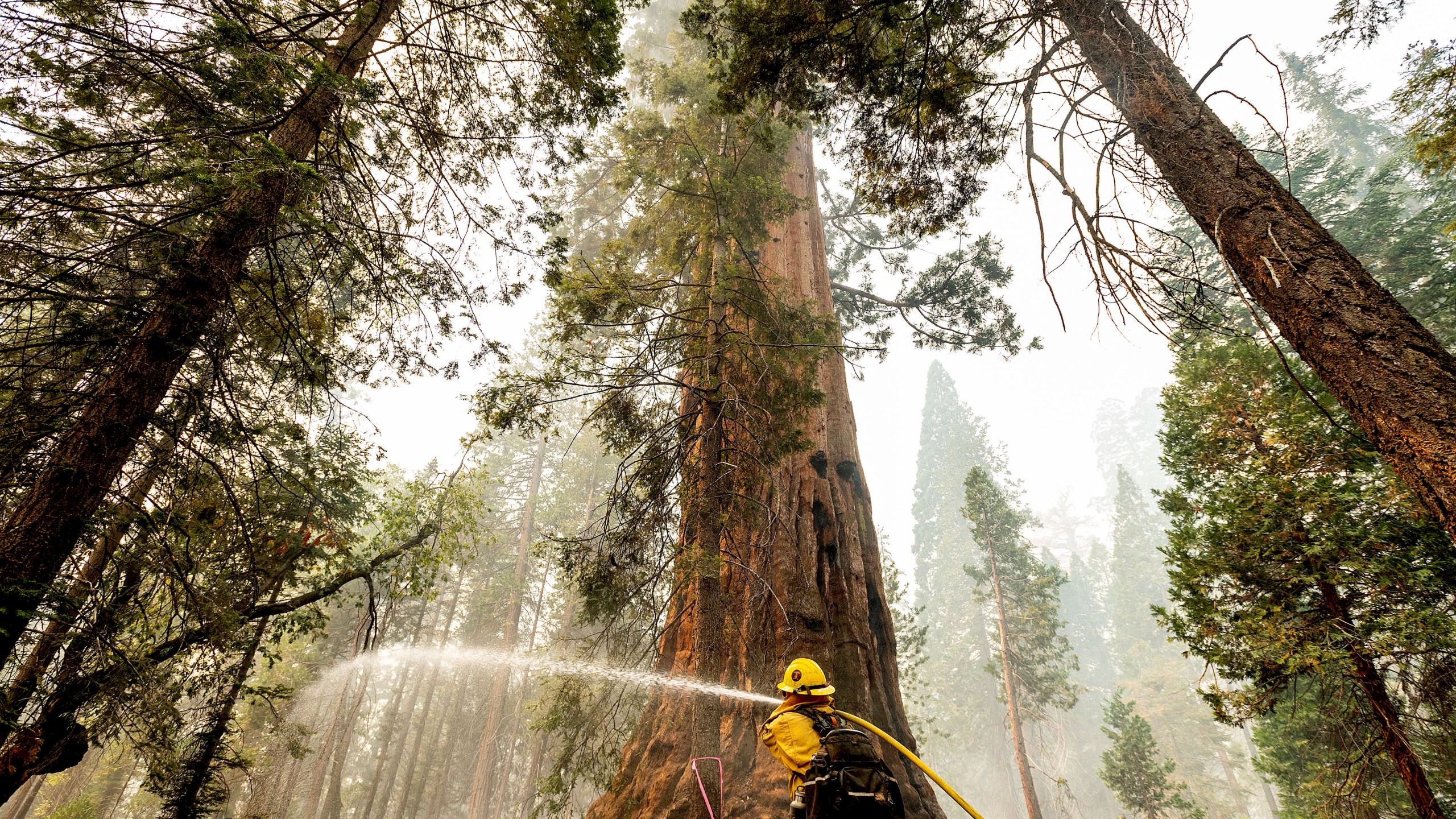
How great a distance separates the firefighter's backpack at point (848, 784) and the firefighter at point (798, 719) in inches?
5.7

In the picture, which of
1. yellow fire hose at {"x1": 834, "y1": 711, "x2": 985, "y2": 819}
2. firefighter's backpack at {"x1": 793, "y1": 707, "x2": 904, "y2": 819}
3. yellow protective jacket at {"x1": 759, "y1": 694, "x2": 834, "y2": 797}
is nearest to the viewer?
yellow fire hose at {"x1": 834, "y1": 711, "x2": 985, "y2": 819}

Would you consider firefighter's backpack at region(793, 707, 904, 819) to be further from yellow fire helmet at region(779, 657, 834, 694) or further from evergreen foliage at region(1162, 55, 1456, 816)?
evergreen foliage at region(1162, 55, 1456, 816)

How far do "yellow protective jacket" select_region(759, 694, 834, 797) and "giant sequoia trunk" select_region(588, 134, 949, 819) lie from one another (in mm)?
869

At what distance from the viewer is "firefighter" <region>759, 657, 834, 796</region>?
2.67 m

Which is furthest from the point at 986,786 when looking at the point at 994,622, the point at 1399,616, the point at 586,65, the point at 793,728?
the point at 586,65

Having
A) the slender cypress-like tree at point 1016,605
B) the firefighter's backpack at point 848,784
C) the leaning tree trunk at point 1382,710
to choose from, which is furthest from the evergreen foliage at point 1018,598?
the firefighter's backpack at point 848,784

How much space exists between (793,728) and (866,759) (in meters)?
0.44

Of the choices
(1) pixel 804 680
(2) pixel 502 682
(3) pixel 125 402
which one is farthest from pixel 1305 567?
(2) pixel 502 682

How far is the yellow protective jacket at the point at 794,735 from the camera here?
2.65 meters

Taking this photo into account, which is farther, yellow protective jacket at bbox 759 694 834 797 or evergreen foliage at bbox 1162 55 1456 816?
evergreen foliage at bbox 1162 55 1456 816

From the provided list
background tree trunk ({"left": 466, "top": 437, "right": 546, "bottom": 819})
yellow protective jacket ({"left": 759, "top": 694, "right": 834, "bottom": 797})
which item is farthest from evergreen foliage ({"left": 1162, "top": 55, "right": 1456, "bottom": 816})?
background tree trunk ({"left": 466, "top": 437, "right": 546, "bottom": 819})

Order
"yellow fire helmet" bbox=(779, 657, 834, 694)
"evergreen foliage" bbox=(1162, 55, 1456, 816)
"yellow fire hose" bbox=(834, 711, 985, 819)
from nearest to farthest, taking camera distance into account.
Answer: "yellow fire hose" bbox=(834, 711, 985, 819) → "yellow fire helmet" bbox=(779, 657, 834, 694) → "evergreen foliage" bbox=(1162, 55, 1456, 816)

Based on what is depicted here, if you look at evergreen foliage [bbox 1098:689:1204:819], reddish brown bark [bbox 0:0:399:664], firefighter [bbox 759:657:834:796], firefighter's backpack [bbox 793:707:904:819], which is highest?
reddish brown bark [bbox 0:0:399:664]

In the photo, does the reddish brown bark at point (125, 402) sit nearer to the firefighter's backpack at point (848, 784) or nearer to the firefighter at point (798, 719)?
the firefighter at point (798, 719)
